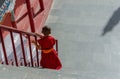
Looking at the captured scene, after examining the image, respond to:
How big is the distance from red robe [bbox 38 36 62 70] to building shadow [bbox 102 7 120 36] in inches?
186

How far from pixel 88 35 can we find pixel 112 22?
132 cm

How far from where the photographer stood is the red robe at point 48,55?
6.80 meters

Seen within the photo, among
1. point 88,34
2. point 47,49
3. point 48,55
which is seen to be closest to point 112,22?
point 88,34

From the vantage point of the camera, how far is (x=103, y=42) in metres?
11.2

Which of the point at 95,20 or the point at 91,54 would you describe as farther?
the point at 95,20

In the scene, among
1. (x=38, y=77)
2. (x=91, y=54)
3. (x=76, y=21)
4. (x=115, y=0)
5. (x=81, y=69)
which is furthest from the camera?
(x=115, y=0)

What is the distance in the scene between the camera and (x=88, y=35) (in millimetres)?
11711

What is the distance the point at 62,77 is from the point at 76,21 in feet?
23.3

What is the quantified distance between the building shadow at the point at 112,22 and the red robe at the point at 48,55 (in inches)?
186

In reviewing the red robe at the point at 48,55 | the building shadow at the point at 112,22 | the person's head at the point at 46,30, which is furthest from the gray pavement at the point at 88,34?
the person's head at the point at 46,30

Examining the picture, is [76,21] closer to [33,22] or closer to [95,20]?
[95,20]

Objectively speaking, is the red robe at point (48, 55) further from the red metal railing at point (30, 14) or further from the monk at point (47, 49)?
the red metal railing at point (30, 14)

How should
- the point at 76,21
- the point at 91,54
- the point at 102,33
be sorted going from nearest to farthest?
the point at 91,54, the point at 102,33, the point at 76,21

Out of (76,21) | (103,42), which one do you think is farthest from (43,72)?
(76,21)
